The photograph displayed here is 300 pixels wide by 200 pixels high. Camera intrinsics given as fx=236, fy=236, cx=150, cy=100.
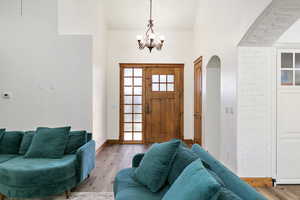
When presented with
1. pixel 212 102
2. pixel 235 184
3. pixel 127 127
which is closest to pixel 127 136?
pixel 127 127

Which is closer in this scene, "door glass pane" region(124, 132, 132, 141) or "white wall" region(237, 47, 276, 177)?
"white wall" region(237, 47, 276, 177)

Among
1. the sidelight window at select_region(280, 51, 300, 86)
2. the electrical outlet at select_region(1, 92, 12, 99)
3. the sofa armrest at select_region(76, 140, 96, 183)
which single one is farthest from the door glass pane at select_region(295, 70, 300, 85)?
the electrical outlet at select_region(1, 92, 12, 99)

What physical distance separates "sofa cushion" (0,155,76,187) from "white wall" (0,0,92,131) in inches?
66.2

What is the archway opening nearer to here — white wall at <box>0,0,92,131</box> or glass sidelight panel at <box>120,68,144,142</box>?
glass sidelight panel at <box>120,68,144,142</box>

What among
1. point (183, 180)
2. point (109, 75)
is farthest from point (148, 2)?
point (183, 180)

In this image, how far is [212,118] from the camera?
18.0 feet

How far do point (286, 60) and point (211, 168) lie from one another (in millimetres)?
2729

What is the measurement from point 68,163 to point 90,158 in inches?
24.3

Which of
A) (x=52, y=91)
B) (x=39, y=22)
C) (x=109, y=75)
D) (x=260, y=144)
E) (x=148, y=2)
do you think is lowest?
(x=260, y=144)

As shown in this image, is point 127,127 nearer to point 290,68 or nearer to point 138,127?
point 138,127

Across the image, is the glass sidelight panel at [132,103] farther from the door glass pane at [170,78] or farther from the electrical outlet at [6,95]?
the electrical outlet at [6,95]

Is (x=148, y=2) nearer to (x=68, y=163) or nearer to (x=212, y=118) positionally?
(x=212, y=118)

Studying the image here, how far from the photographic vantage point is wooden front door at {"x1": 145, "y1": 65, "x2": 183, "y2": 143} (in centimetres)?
698

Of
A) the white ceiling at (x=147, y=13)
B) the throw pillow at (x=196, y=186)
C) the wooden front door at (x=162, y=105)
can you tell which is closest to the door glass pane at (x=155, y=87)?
the wooden front door at (x=162, y=105)
